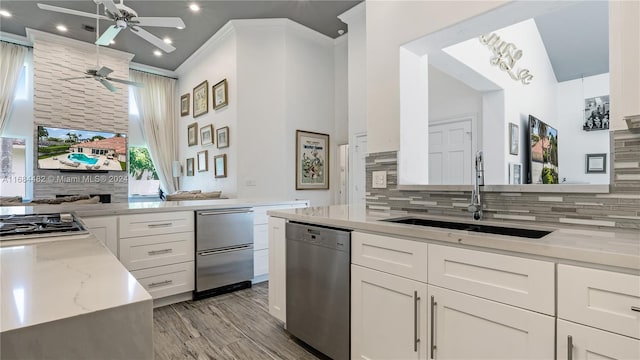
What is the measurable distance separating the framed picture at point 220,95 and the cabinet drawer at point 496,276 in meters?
4.73

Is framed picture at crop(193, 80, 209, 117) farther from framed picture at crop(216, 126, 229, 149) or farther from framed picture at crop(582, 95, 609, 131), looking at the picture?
framed picture at crop(582, 95, 609, 131)

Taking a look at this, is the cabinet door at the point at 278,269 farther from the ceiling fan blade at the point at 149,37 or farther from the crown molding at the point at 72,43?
the crown molding at the point at 72,43

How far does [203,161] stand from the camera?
19.6ft

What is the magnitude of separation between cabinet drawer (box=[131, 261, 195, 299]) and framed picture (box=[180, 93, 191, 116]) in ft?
15.5

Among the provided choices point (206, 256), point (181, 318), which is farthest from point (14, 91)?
point (181, 318)

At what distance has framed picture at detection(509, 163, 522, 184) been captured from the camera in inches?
150

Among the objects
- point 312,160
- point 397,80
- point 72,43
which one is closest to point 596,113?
point 312,160

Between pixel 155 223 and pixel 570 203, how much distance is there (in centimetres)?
287

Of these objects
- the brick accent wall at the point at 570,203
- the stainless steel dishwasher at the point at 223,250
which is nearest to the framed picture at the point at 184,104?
the stainless steel dishwasher at the point at 223,250

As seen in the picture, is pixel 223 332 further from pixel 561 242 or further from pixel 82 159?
pixel 82 159

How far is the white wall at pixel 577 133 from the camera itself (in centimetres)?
569

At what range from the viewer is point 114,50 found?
19.6ft

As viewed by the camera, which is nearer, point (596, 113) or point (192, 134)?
point (596, 113)

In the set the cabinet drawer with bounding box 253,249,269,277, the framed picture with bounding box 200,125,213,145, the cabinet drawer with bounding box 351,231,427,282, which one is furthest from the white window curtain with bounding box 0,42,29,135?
the cabinet drawer with bounding box 351,231,427,282
